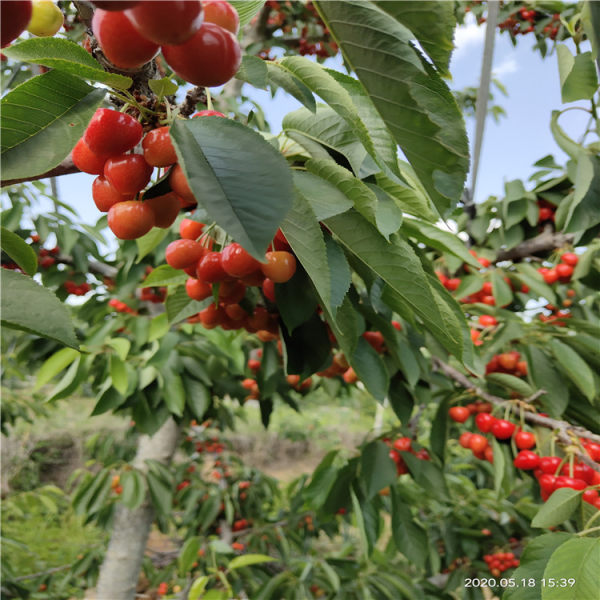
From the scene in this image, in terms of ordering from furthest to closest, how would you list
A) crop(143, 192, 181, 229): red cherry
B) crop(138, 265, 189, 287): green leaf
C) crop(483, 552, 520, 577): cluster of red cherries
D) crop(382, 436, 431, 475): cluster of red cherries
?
crop(483, 552, 520, 577): cluster of red cherries, crop(382, 436, 431, 475): cluster of red cherries, crop(138, 265, 189, 287): green leaf, crop(143, 192, 181, 229): red cherry

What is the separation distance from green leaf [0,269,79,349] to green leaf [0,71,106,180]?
0.09 m

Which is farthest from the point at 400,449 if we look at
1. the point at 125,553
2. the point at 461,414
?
the point at 125,553

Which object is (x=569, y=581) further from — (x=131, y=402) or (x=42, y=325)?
(x=131, y=402)

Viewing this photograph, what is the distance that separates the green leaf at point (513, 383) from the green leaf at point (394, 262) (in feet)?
2.15

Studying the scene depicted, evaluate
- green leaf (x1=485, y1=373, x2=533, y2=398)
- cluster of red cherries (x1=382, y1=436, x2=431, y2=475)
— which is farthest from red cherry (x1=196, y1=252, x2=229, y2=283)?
cluster of red cherries (x1=382, y1=436, x2=431, y2=475)

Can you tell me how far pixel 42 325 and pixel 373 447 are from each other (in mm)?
970

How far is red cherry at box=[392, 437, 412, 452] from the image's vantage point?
4.10 ft

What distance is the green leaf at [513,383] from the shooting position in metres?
1.01

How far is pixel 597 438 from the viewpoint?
79 cm

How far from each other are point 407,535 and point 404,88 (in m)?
1.17

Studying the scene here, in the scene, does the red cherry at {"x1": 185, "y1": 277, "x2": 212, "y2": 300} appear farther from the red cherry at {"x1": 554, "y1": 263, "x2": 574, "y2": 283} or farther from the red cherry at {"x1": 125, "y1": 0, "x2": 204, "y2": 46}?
the red cherry at {"x1": 554, "y1": 263, "x2": 574, "y2": 283}

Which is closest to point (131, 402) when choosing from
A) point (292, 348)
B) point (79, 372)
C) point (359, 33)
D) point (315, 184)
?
point (79, 372)

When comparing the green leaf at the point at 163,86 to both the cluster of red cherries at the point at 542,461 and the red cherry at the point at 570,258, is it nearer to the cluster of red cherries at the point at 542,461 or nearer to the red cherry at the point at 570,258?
the cluster of red cherries at the point at 542,461

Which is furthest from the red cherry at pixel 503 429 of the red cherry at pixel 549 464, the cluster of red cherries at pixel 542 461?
the red cherry at pixel 549 464
